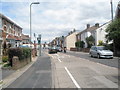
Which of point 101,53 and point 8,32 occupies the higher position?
point 8,32

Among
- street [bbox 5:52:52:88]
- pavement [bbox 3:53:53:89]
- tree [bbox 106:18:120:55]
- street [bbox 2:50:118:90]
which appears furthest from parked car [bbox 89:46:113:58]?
street [bbox 5:52:52:88]

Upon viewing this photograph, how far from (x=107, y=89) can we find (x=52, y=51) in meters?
46.4

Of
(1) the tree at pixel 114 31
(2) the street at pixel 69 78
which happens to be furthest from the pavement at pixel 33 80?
(1) the tree at pixel 114 31

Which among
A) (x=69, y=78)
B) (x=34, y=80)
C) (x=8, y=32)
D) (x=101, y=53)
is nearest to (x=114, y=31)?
(x=101, y=53)

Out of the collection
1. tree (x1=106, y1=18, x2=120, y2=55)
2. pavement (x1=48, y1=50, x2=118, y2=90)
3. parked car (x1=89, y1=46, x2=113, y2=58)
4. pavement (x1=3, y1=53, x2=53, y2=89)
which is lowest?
pavement (x1=3, y1=53, x2=53, y2=89)

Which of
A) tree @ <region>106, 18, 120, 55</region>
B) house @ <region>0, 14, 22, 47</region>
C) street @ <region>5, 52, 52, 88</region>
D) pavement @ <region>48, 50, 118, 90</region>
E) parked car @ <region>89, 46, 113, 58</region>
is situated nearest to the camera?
pavement @ <region>48, 50, 118, 90</region>

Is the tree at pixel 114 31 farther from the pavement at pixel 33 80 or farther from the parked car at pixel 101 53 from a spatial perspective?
the pavement at pixel 33 80

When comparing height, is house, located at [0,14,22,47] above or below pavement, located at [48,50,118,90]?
above

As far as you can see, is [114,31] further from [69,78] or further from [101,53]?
[69,78]

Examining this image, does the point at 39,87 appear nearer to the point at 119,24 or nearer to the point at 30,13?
the point at 30,13

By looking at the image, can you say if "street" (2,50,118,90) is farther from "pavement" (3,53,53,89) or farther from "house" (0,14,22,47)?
"house" (0,14,22,47)

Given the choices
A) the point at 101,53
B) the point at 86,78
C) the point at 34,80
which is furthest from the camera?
the point at 101,53

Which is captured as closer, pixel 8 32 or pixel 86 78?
pixel 86 78

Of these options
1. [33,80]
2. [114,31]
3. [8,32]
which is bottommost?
[33,80]
